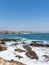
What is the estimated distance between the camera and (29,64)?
1219cm

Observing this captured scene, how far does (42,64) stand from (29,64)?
114cm

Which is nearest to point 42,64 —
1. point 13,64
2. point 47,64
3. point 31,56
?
point 47,64

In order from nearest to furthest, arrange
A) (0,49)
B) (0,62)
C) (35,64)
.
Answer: (0,62), (35,64), (0,49)

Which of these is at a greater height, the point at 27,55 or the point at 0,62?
the point at 0,62

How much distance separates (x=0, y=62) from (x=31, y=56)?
840 centimetres

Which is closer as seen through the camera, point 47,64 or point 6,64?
point 6,64

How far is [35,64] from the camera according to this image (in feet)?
39.9

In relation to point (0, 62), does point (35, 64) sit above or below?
below

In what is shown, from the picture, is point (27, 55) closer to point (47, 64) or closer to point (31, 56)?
point (31, 56)

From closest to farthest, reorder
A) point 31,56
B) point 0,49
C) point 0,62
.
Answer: point 0,62
point 31,56
point 0,49

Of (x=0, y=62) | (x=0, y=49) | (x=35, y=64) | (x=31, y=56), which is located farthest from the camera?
(x=0, y=49)

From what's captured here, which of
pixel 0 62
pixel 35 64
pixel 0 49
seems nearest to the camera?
pixel 0 62

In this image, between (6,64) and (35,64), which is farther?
(35,64)

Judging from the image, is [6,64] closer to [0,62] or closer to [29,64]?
[0,62]
